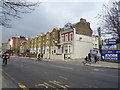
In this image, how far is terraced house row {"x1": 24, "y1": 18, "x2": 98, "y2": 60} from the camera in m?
32.9

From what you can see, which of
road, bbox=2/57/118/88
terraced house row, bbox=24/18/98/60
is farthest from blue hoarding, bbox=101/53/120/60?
terraced house row, bbox=24/18/98/60

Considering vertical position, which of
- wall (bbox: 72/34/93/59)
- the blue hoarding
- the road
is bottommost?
the road

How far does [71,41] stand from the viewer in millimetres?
33406

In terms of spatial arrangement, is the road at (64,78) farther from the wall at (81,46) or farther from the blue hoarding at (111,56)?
the wall at (81,46)

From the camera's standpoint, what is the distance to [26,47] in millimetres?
65000

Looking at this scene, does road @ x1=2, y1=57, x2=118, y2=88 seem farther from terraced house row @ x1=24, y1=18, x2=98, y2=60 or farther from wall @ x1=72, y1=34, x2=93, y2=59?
wall @ x1=72, y1=34, x2=93, y2=59

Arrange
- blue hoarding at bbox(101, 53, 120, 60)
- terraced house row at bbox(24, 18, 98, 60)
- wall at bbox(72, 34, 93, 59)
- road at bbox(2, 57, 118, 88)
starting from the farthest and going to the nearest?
terraced house row at bbox(24, 18, 98, 60)
wall at bbox(72, 34, 93, 59)
blue hoarding at bbox(101, 53, 120, 60)
road at bbox(2, 57, 118, 88)

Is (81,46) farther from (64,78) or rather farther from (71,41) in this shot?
(64,78)

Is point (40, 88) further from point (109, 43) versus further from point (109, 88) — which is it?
point (109, 43)

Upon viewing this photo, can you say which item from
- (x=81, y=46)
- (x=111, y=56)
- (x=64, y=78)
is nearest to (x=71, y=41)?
(x=81, y=46)

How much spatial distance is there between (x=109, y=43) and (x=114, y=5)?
26.9 feet

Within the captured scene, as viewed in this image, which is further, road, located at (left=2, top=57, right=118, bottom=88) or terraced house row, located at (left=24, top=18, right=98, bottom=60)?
terraced house row, located at (left=24, top=18, right=98, bottom=60)

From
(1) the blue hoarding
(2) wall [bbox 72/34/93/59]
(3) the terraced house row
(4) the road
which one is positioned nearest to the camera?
(4) the road

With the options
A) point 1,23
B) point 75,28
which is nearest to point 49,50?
point 75,28
